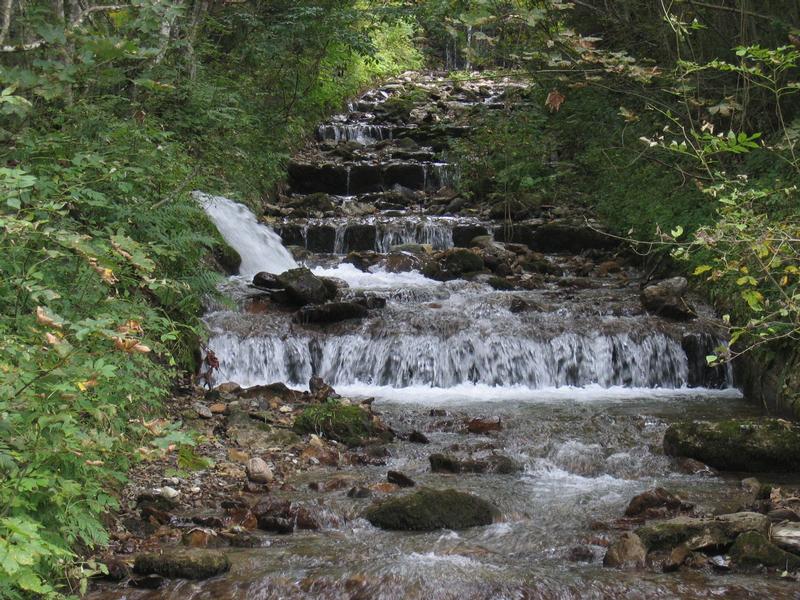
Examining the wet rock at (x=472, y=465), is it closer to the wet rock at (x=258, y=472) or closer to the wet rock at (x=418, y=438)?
the wet rock at (x=418, y=438)

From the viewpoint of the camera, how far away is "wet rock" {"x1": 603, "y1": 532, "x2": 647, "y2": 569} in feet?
15.7

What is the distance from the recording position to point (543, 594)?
4.41m

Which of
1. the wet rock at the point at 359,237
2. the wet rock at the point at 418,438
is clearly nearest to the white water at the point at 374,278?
the wet rock at the point at 359,237

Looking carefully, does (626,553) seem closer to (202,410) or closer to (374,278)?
(202,410)

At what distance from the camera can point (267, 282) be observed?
1104cm

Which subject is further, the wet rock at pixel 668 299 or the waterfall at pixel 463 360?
the wet rock at pixel 668 299

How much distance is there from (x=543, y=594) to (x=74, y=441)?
2576mm

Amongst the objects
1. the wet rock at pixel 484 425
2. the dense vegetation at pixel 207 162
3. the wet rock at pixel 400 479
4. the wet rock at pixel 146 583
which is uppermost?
the dense vegetation at pixel 207 162

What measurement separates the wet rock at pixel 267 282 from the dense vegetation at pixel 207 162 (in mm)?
918

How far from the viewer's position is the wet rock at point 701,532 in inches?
192

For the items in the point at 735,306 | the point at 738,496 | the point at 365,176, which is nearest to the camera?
the point at 738,496

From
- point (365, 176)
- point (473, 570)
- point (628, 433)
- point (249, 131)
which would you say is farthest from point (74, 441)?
point (365, 176)

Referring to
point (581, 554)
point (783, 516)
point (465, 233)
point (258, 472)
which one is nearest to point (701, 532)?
point (783, 516)

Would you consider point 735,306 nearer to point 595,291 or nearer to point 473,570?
point 595,291
